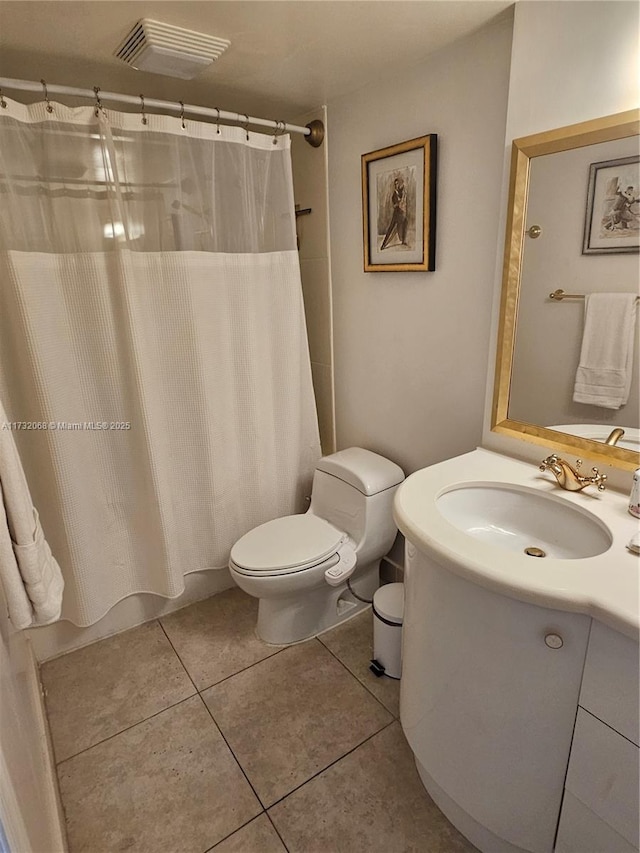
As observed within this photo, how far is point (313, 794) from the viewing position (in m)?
1.40

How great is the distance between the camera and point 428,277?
1730 millimetres

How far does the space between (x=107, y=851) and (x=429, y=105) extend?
2.41 metres

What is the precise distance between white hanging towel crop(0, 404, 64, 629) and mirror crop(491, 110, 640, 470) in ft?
4.33

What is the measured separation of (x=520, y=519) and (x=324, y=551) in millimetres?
741

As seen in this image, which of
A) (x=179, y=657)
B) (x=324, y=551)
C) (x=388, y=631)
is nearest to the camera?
(x=388, y=631)

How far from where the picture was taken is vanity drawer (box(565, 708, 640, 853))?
2.88ft

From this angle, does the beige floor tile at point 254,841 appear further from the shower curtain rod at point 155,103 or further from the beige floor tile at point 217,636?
the shower curtain rod at point 155,103

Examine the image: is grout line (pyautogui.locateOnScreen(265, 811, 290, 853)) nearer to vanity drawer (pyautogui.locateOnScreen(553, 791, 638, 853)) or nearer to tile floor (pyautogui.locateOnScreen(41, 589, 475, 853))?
tile floor (pyautogui.locateOnScreen(41, 589, 475, 853))

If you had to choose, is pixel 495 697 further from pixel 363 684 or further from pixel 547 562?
pixel 363 684

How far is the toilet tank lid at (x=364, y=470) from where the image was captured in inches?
74.5

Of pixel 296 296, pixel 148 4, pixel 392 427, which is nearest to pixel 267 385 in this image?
pixel 296 296

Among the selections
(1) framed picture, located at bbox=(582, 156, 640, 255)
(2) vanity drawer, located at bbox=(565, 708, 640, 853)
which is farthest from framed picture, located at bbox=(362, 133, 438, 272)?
(2) vanity drawer, located at bbox=(565, 708, 640, 853)

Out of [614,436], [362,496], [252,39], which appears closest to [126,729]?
[362,496]

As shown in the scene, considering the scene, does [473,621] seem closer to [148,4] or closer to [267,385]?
[267,385]
